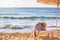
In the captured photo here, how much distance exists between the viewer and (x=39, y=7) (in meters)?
2.35

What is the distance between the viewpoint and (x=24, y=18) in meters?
2.37

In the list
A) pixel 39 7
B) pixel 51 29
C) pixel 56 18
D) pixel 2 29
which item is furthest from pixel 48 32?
pixel 2 29

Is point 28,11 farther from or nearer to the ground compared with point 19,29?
farther from the ground

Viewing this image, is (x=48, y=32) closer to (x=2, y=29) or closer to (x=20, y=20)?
(x=20, y=20)

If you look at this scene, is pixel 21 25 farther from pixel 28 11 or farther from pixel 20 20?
pixel 28 11

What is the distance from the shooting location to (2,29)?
7.79 ft

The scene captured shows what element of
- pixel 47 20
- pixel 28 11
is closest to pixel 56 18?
pixel 47 20

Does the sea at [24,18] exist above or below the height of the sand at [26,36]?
above

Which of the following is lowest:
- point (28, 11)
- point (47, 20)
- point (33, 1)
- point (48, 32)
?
point (48, 32)

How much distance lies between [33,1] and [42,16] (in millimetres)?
289

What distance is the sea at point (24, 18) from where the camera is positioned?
7.72ft

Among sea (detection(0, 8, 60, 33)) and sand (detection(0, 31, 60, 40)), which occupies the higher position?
sea (detection(0, 8, 60, 33))

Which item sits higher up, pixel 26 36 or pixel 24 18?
pixel 24 18

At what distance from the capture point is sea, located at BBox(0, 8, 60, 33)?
Answer: 2352mm
